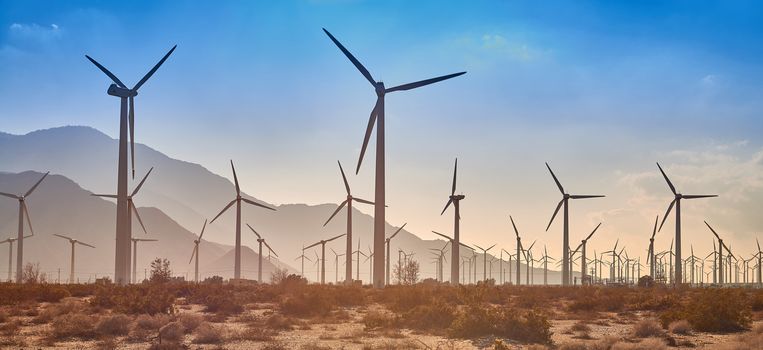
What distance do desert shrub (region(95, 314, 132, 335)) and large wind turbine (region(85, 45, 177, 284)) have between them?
117 ft

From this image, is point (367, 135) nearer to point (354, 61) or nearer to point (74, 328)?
point (354, 61)

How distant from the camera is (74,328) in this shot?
3183 cm

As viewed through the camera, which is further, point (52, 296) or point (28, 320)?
point (52, 296)

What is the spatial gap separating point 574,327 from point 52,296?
34.1m

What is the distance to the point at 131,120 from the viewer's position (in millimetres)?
76062

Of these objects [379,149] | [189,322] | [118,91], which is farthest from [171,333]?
[118,91]

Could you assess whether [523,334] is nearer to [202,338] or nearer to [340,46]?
[202,338]

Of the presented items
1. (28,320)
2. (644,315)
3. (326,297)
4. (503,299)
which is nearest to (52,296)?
(28,320)

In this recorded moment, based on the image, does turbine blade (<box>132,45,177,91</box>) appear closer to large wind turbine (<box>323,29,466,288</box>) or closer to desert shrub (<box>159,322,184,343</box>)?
large wind turbine (<box>323,29,466,288</box>)

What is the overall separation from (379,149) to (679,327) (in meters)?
35.0

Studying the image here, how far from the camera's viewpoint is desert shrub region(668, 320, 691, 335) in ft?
111

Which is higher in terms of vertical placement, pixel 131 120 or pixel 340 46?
pixel 340 46

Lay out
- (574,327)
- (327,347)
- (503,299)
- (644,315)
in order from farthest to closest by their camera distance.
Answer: (503,299) < (644,315) < (574,327) < (327,347)

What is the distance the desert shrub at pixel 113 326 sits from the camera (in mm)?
32312
